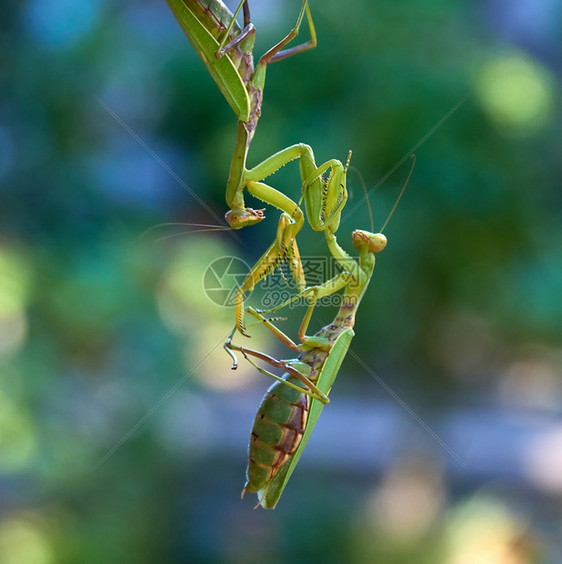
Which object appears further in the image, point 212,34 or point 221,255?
point 221,255

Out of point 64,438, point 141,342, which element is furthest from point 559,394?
point 64,438

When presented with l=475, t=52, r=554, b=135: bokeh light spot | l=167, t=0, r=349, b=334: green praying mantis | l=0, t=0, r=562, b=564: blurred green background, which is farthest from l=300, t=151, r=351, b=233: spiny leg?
l=475, t=52, r=554, b=135: bokeh light spot

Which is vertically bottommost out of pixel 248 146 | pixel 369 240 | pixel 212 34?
pixel 369 240

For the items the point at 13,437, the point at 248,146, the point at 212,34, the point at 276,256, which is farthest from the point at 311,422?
the point at 13,437

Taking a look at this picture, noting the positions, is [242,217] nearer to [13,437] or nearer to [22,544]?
[13,437]

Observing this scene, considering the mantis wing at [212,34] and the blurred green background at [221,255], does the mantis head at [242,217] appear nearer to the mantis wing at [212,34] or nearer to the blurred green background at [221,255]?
the mantis wing at [212,34]

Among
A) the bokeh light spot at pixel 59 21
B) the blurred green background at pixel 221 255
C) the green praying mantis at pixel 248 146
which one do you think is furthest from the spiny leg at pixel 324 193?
the bokeh light spot at pixel 59 21
